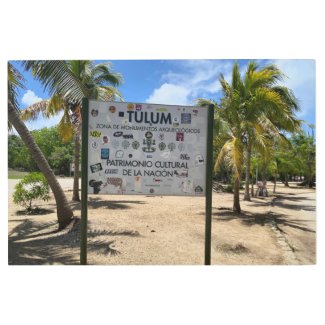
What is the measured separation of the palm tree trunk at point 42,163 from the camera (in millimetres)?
6566

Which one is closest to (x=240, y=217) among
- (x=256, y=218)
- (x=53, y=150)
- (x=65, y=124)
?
(x=256, y=218)

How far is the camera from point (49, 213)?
986 cm

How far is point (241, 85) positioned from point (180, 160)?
21.9 ft

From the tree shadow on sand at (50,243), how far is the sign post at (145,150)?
103 centimetres

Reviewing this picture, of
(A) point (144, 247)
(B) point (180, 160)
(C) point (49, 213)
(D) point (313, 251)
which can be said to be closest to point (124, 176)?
(B) point (180, 160)

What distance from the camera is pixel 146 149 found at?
450cm

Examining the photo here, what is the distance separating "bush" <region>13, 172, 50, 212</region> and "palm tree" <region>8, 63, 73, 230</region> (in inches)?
119

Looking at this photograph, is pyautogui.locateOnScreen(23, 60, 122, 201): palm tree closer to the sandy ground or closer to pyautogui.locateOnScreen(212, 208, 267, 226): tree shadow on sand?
the sandy ground

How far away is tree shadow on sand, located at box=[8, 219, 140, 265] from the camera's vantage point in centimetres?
519

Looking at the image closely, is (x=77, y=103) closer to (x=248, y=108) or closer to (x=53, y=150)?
(x=248, y=108)

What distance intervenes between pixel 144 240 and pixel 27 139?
3.30 meters

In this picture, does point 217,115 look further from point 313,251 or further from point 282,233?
point 313,251

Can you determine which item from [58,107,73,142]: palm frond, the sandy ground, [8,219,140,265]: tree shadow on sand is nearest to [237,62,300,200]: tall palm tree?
the sandy ground

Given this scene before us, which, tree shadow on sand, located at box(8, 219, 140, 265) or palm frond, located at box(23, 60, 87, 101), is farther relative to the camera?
palm frond, located at box(23, 60, 87, 101)
